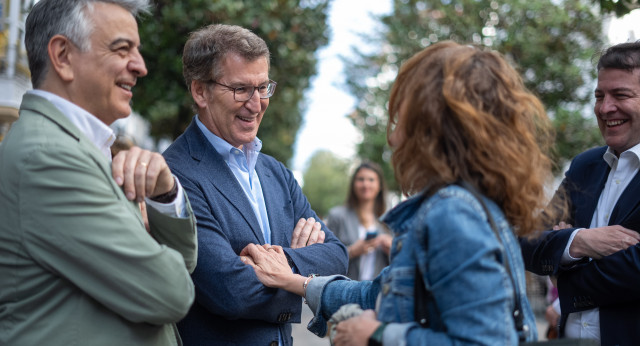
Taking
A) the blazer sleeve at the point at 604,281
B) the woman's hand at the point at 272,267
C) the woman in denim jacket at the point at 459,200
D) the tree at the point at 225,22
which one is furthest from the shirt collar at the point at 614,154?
the tree at the point at 225,22

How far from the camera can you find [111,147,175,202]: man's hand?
223 centimetres

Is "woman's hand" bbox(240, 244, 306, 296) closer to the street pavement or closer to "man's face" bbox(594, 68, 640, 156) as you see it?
"man's face" bbox(594, 68, 640, 156)

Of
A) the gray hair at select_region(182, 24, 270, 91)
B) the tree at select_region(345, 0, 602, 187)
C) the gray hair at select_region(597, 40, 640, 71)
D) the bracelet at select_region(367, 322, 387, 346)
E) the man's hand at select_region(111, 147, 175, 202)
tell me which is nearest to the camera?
the bracelet at select_region(367, 322, 387, 346)

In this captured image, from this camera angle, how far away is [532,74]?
14.7 meters

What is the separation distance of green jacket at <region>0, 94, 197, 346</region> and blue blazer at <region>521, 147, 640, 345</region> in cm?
190

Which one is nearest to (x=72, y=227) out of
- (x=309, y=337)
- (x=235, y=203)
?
(x=235, y=203)

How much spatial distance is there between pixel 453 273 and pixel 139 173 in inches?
43.3

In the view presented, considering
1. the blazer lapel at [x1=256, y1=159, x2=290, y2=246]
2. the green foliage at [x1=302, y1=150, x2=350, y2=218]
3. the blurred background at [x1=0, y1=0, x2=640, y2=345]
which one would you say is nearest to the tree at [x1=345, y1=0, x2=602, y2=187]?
the blurred background at [x1=0, y1=0, x2=640, y2=345]

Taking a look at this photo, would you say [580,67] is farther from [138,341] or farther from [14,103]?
[138,341]

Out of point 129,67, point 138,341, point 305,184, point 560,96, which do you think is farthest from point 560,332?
point 305,184

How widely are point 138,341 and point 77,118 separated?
78 centimetres

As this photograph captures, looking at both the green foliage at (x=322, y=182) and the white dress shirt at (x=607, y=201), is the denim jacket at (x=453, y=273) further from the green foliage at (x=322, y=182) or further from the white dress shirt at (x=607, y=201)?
the green foliage at (x=322, y=182)

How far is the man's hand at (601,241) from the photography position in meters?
3.04

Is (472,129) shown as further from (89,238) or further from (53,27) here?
(53,27)
